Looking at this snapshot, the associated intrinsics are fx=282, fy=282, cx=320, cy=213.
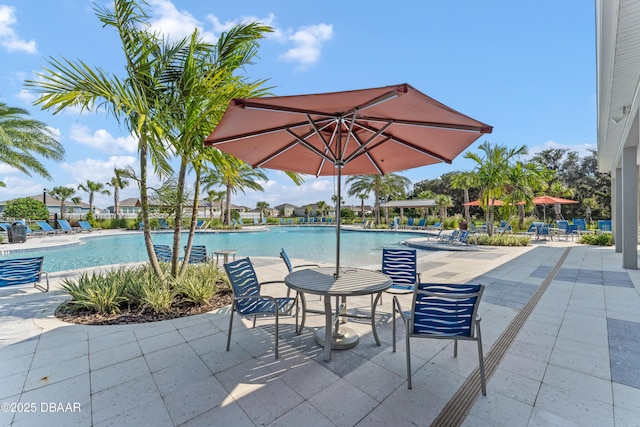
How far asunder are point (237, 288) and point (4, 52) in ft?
29.8

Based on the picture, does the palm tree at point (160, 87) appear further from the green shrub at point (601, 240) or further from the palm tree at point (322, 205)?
the palm tree at point (322, 205)

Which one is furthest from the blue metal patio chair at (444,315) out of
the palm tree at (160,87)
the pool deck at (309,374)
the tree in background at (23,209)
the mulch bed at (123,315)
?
the tree in background at (23,209)

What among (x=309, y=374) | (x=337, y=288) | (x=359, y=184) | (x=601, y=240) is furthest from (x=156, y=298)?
(x=359, y=184)

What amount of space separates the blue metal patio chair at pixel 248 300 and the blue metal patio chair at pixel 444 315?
4.26ft

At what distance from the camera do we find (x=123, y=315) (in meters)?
3.79

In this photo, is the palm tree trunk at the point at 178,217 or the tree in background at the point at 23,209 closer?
the palm tree trunk at the point at 178,217

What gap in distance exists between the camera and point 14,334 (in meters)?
3.23

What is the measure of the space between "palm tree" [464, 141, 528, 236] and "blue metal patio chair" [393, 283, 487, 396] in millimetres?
12944

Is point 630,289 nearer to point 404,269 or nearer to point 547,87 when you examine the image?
point 404,269

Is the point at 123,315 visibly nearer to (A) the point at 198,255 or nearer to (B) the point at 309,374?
(A) the point at 198,255

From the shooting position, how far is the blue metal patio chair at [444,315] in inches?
86.5

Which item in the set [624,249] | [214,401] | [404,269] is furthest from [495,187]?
[214,401]

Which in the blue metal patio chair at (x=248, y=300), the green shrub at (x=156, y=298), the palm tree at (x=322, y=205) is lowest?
the green shrub at (x=156, y=298)

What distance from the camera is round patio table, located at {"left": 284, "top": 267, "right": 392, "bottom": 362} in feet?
8.32
